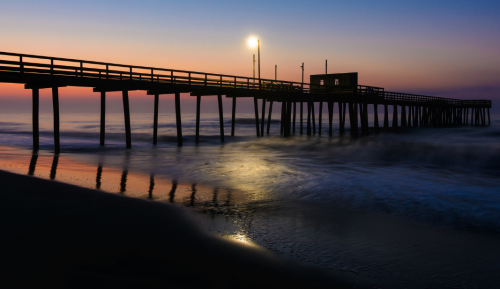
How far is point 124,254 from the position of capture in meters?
4.75

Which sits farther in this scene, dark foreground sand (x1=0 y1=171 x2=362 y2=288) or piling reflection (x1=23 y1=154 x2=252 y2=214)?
piling reflection (x1=23 y1=154 x2=252 y2=214)

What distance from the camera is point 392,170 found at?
14586 millimetres

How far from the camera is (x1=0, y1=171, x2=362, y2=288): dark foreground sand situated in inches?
159

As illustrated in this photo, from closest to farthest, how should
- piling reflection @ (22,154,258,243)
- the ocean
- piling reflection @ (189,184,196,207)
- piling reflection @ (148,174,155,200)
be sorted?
1. the ocean
2. piling reflection @ (22,154,258,243)
3. piling reflection @ (189,184,196,207)
4. piling reflection @ (148,174,155,200)

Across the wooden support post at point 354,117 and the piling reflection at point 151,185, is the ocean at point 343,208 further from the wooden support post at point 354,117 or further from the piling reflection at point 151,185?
the wooden support post at point 354,117

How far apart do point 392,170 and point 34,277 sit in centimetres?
1348

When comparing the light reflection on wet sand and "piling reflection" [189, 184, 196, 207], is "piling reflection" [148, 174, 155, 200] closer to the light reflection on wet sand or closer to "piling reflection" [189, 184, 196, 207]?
the light reflection on wet sand

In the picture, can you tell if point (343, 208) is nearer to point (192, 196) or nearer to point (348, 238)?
point (348, 238)

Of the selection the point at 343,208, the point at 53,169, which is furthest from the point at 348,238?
the point at 53,169

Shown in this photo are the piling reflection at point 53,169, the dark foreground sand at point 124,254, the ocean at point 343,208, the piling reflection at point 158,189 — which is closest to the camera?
the dark foreground sand at point 124,254

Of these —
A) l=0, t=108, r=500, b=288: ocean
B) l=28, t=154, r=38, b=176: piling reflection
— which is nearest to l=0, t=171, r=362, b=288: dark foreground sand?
l=0, t=108, r=500, b=288: ocean

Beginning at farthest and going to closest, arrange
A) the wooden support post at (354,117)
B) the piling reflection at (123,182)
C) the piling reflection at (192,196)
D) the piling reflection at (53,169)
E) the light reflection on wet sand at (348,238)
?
the wooden support post at (354,117) < the piling reflection at (53,169) < the piling reflection at (123,182) < the piling reflection at (192,196) < the light reflection on wet sand at (348,238)

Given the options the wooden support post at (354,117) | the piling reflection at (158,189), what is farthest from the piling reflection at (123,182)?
the wooden support post at (354,117)

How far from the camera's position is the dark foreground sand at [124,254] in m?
4.04
